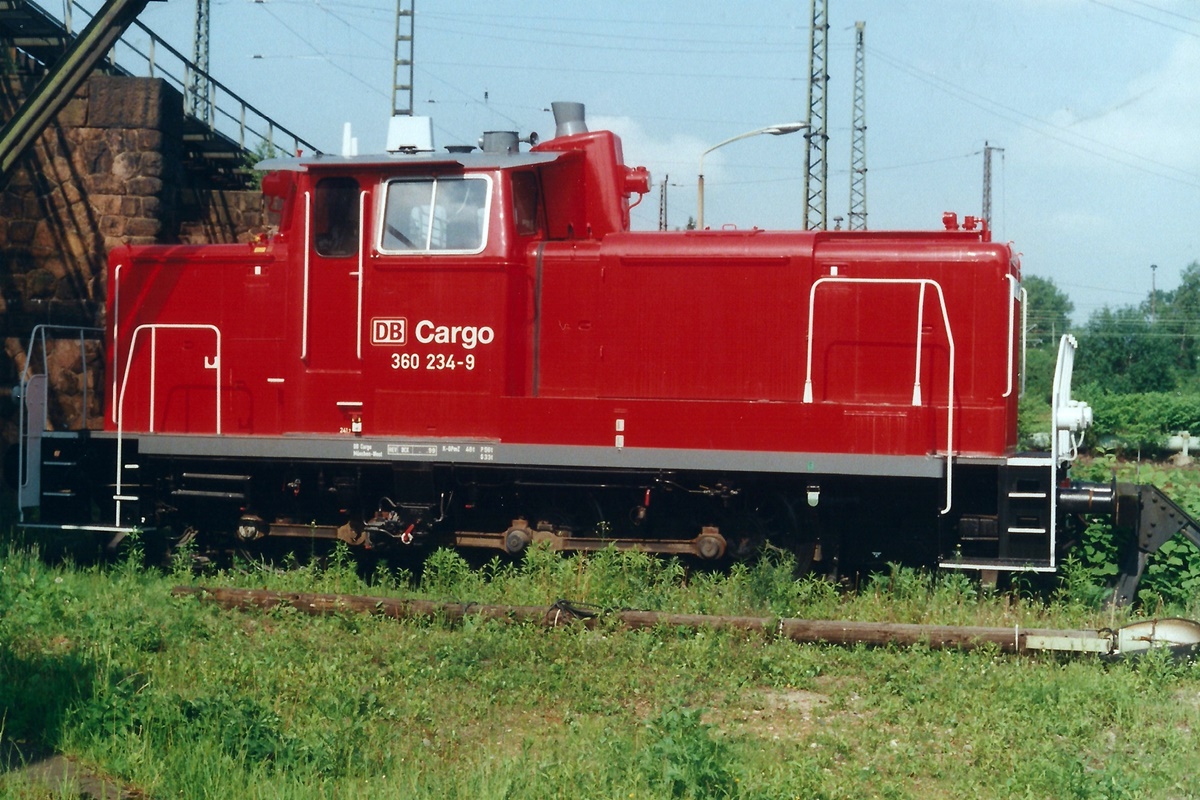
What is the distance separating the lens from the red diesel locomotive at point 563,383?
9.18 meters

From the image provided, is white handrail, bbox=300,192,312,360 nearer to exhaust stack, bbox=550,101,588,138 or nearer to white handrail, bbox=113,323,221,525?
white handrail, bbox=113,323,221,525

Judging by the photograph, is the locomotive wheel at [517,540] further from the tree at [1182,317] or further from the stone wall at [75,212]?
the tree at [1182,317]

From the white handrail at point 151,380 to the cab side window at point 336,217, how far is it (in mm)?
1297

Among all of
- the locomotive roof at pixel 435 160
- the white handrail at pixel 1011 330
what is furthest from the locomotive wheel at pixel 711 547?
the locomotive roof at pixel 435 160

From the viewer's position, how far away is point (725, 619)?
26.8 ft

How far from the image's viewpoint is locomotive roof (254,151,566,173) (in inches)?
380

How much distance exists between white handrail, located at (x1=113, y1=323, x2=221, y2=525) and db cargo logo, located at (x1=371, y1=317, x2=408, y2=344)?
151 centimetres

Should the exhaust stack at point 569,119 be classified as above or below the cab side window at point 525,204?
above

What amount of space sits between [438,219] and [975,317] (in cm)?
444

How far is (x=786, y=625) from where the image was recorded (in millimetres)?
8086

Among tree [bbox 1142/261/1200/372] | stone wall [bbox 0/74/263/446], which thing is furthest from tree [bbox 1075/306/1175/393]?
stone wall [bbox 0/74/263/446]

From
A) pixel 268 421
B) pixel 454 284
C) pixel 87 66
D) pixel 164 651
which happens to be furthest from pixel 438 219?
pixel 164 651

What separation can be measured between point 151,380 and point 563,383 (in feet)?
12.4

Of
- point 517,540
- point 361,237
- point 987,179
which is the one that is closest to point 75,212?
point 361,237
